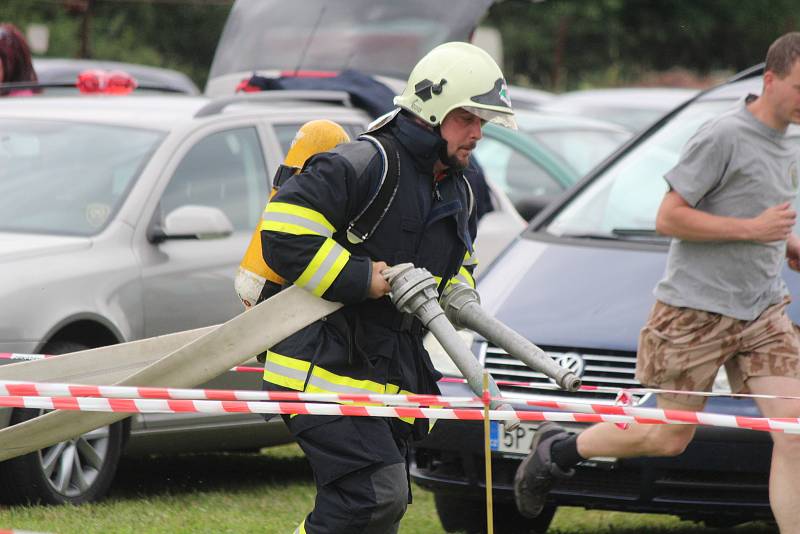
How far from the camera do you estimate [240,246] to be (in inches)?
285

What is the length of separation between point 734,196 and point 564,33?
3814 centimetres

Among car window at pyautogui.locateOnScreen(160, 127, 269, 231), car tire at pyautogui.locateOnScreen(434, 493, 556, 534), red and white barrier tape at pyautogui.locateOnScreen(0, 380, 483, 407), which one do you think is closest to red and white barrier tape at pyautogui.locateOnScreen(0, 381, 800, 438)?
red and white barrier tape at pyautogui.locateOnScreen(0, 380, 483, 407)

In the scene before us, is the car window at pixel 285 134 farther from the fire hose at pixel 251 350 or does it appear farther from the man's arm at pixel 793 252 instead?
the fire hose at pixel 251 350

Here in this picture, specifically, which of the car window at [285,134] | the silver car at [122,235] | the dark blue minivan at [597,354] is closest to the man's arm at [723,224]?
the dark blue minivan at [597,354]

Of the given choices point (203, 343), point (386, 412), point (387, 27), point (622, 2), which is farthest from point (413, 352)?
point (622, 2)

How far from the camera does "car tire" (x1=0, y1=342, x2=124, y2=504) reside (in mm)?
6121

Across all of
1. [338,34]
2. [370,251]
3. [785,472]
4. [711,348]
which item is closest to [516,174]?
[338,34]

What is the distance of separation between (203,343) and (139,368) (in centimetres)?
38

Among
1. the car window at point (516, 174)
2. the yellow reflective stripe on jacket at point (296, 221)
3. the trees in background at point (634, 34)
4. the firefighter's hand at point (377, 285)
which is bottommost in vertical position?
the trees in background at point (634, 34)

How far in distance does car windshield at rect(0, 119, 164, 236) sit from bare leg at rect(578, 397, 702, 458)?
230cm

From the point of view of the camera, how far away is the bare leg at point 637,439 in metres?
5.49

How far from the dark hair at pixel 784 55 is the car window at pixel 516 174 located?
14.2ft

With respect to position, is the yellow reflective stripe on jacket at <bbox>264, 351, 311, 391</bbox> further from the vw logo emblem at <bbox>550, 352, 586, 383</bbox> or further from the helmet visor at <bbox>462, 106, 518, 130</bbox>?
the vw logo emblem at <bbox>550, 352, 586, 383</bbox>

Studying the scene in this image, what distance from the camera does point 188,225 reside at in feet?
22.5
